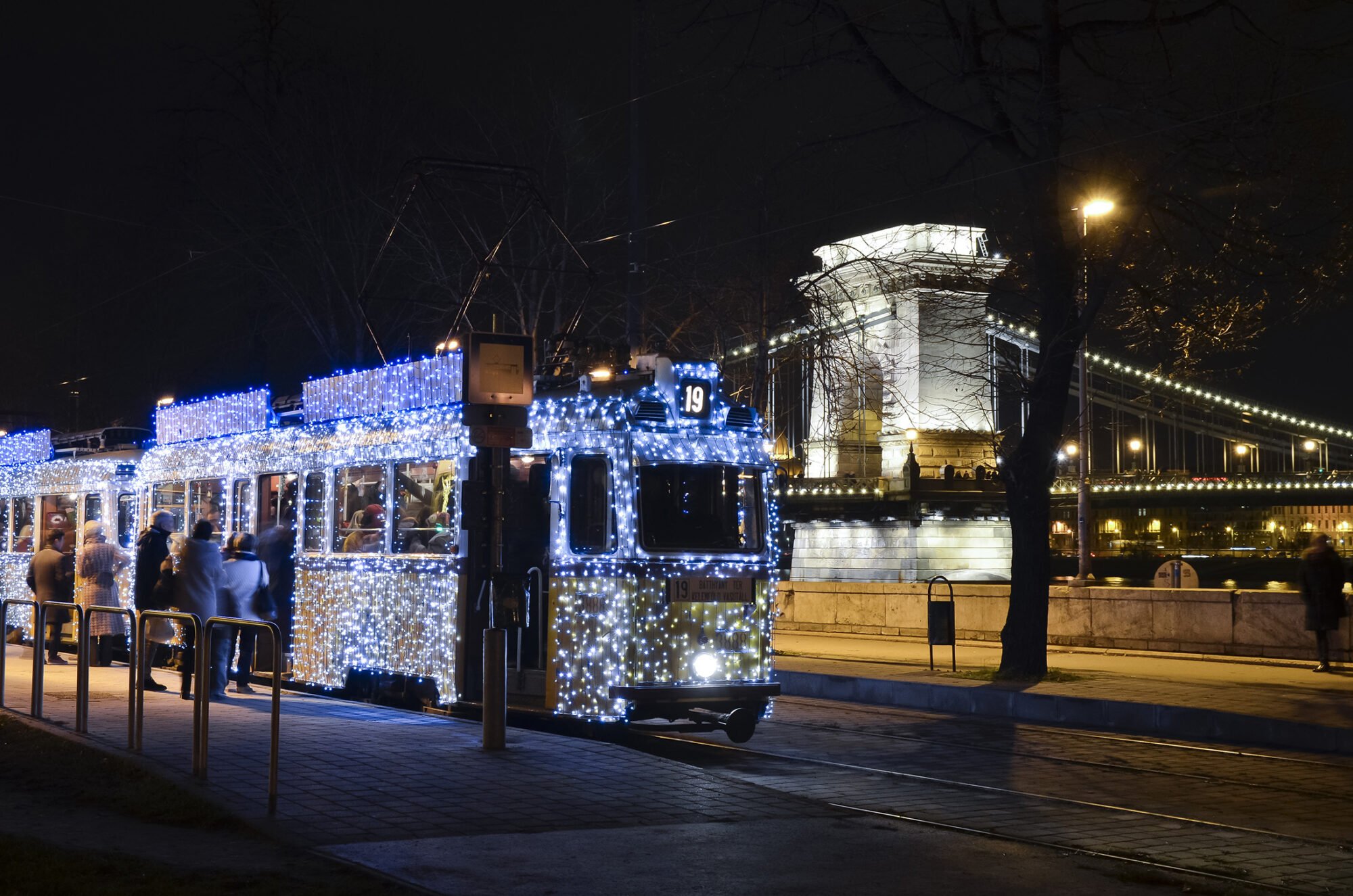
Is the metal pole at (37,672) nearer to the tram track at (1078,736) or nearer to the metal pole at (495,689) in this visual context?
the metal pole at (495,689)

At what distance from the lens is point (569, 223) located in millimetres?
28312

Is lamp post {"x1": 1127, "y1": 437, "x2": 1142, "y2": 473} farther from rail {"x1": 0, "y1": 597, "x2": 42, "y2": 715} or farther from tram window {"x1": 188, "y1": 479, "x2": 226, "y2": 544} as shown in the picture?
rail {"x1": 0, "y1": 597, "x2": 42, "y2": 715}

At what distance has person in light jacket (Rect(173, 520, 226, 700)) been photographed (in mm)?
13445

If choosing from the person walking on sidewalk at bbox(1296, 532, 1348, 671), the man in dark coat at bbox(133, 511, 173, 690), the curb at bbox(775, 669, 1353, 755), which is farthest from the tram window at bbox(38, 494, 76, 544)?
the person walking on sidewalk at bbox(1296, 532, 1348, 671)

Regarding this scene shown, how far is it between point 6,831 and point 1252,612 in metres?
18.1

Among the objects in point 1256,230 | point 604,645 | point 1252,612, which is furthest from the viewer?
point 1252,612

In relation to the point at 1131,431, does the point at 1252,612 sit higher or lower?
lower

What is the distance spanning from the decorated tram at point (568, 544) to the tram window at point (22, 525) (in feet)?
32.9

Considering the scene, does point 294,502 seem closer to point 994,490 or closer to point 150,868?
point 150,868

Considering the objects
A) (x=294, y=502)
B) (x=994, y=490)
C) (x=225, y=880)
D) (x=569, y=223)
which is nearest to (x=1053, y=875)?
(x=225, y=880)

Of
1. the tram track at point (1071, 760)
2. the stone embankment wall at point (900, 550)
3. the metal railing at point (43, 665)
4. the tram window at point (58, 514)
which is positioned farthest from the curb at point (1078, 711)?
the stone embankment wall at point (900, 550)

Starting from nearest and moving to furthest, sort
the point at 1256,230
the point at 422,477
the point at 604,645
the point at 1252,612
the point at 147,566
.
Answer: the point at 604,645 < the point at 422,477 < the point at 147,566 < the point at 1256,230 < the point at 1252,612

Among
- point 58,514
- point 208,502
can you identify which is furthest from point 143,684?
point 58,514

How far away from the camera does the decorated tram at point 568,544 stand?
462 inches
